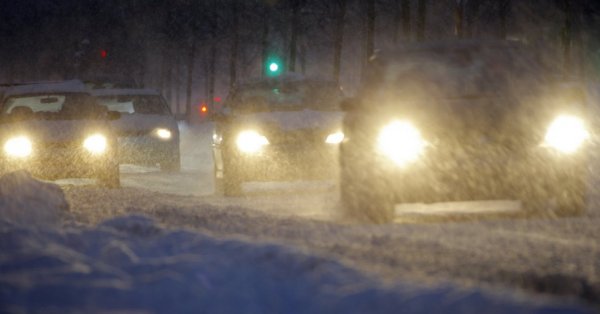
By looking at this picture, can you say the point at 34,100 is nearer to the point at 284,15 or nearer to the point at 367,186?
the point at 367,186

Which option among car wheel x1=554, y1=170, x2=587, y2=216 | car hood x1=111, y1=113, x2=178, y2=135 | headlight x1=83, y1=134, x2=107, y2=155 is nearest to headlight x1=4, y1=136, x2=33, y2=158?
headlight x1=83, y1=134, x2=107, y2=155

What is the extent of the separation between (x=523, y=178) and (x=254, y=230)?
247 centimetres

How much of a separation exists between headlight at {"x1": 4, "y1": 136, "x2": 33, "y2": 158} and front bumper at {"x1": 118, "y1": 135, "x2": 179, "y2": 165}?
18.8ft

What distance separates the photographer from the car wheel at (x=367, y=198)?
8.45 metres

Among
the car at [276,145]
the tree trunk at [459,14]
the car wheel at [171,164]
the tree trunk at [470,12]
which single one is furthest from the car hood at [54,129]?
the tree trunk at [470,12]

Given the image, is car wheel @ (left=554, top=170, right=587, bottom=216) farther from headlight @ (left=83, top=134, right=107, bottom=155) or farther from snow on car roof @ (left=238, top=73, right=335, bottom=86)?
headlight @ (left=83, top=134, right=107, bottom=155)

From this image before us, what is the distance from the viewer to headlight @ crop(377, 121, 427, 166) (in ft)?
27.1

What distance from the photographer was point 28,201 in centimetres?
907

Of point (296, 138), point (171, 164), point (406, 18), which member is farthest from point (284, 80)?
point (406, 18)

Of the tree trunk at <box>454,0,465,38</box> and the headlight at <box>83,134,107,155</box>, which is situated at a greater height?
the tree trunk at <box>454,0,465,38</box>

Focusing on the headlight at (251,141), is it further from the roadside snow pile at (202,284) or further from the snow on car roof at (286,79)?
the roadside snow pile at (202,284)

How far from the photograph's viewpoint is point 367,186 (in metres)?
8.52

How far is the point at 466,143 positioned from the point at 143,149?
12683 mm

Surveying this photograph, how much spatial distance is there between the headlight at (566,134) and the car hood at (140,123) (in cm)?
1277
